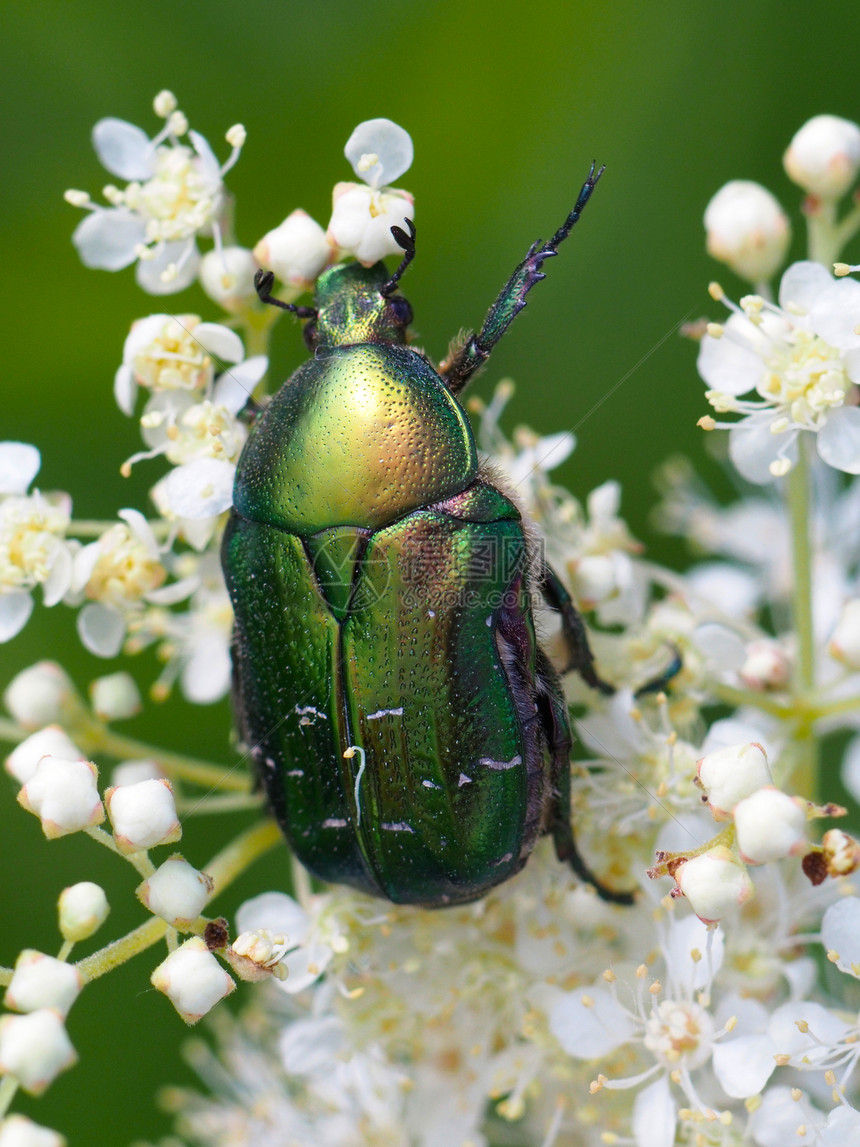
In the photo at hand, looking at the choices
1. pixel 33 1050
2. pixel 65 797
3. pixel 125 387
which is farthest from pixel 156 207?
pixel 33 1050

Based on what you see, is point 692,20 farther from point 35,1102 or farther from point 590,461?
point 35,1102

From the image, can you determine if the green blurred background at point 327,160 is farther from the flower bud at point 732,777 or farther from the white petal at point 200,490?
the flower bud at point 732,777

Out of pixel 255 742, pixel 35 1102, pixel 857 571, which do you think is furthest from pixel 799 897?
pixel 35 1102

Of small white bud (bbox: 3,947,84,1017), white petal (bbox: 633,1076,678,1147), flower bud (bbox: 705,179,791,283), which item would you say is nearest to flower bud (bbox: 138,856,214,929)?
small white bud (bbox: 3,947,84,1017)

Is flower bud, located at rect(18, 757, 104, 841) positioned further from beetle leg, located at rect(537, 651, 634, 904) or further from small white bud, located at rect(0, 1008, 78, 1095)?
beetle leg, located at rect(537, 651, 634, 904)

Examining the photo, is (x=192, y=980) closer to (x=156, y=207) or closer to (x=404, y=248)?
(x=404, y=248)

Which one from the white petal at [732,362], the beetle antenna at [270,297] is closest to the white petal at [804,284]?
the white petal at [732,362]
